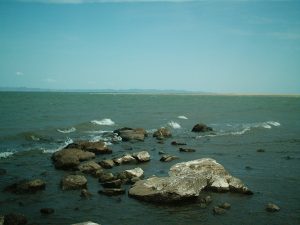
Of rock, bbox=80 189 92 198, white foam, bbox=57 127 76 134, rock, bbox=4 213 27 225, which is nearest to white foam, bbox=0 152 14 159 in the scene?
rock, bbox=80 189 92 198

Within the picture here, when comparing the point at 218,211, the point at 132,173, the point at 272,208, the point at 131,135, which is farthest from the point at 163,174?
the point at 131,135

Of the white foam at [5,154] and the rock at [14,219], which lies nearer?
the rock at [14,219]

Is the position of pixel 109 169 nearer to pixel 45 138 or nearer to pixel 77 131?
pixel 45 138

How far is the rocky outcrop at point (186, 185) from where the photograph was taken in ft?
48.6

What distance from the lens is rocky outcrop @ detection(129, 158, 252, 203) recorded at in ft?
48.6

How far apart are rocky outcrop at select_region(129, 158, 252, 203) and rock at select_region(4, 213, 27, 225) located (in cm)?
490

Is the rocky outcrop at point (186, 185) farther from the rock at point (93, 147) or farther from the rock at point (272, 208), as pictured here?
the rock at point (93, 147)

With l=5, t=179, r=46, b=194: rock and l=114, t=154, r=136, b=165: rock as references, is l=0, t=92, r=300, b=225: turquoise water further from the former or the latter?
l=114, t=154, r=136, b=165: rock

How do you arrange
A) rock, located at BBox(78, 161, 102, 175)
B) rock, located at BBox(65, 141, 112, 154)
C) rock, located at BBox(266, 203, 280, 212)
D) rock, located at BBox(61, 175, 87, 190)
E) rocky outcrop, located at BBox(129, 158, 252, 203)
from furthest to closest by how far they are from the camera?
rock, located at BBox(65, 141, 112, 154) → rock, located at BBox(78, 161, 102, 175) → rock, located at BBox(61, 175, 87, 190) → rocky outcrop, located at BBox(129, 158, 252, 203) → rock, located at BBox(266, 203, 280, 212)

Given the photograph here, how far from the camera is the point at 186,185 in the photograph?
49.5 feet

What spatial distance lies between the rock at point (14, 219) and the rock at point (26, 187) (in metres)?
3.82

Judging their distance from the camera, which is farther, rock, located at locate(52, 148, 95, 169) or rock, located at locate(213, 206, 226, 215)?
rock, located at locate(52, 148, 95, 169)

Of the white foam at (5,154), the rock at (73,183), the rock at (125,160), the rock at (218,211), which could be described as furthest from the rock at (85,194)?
Result: the white foam at (5,154)

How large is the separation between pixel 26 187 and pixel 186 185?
24.7 ft
